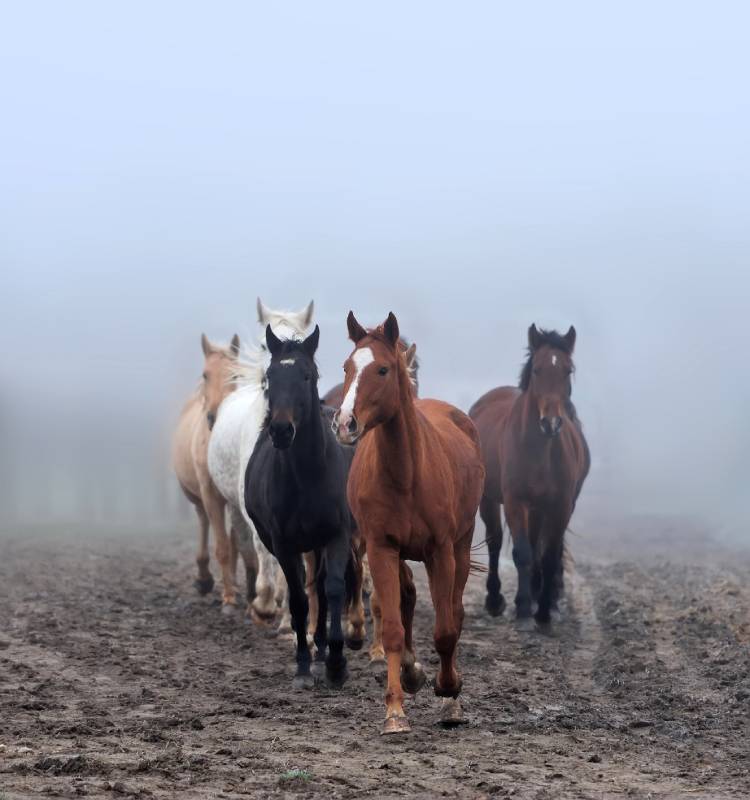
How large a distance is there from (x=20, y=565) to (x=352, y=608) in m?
8.45

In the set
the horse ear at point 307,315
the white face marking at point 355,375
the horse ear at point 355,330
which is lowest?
the white face marking at point 355,375

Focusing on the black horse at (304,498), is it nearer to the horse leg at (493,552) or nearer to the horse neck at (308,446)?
the horse neck at (308,446)

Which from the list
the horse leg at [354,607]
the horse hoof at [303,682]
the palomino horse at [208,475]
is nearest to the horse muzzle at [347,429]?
the horse hoof at [303,682]

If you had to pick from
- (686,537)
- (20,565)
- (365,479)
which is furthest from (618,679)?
(686,537)

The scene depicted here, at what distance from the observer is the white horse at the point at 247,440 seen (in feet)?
33.8

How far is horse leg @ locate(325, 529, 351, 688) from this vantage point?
823 cm

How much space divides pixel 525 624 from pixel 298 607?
314cm

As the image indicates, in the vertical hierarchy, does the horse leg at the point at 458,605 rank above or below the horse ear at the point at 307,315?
below

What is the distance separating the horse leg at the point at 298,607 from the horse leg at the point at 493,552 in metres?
3.79

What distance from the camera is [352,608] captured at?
9.64 meters

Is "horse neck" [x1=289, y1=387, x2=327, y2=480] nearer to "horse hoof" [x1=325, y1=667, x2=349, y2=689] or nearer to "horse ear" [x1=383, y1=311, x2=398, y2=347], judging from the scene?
"horse hoof" [x1=325, y1=667, x2=349, y2=689]

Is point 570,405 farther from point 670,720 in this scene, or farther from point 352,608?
point 670,720

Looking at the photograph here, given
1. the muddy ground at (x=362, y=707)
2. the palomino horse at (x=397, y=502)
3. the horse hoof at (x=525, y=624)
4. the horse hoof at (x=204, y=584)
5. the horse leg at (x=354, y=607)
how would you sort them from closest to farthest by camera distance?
the muddy ground at (x=362, y=707)
the palomino horse at (x=397, y=502)
the horse leg at (x=354, y=607)
the horse hoof at (x=525, y=624)
the horse hoof at (x=204, y=584)

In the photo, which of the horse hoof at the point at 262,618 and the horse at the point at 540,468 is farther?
the horse at the point at 540,468
